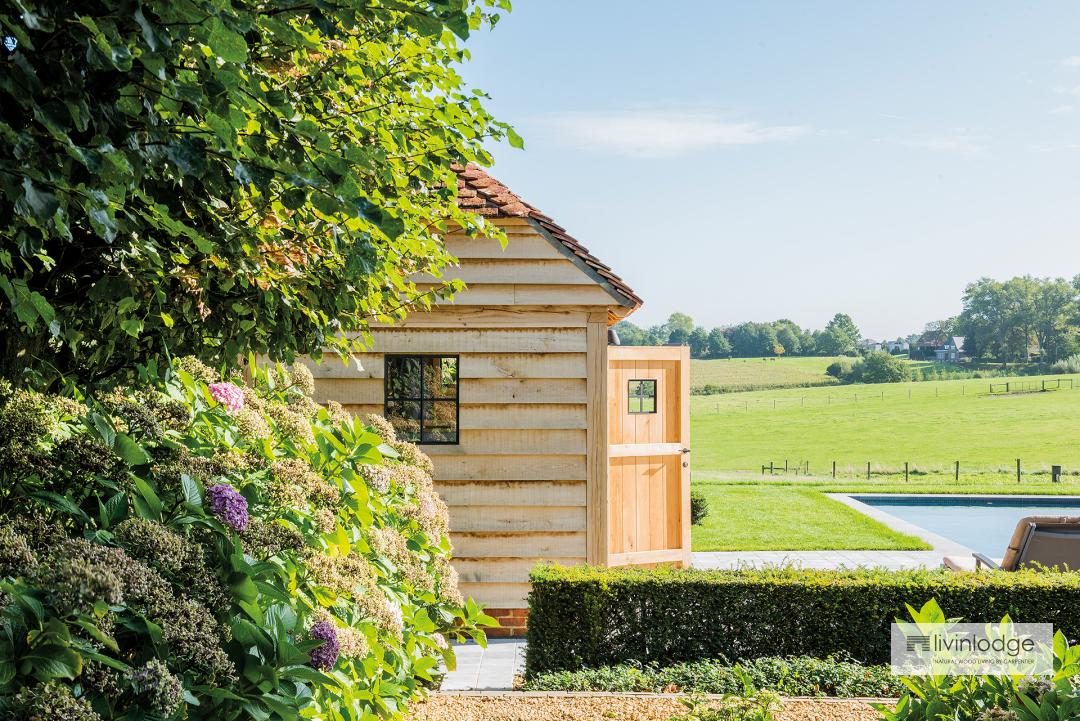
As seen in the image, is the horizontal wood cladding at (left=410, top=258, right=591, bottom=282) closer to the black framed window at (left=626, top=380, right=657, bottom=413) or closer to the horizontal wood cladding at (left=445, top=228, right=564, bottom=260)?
the horizontal wood cladding at (left=445, top=228, right=564, bottom=260)

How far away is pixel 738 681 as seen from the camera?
5.01m

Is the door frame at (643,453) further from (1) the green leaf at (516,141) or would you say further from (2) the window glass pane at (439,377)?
(1) the green leaf at (516,141)

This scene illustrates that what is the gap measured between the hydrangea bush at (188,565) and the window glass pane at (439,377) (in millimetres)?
4481

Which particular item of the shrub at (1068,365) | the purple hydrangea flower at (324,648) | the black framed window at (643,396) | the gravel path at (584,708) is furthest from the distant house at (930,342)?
the purple hydrangea flower at (324,648)

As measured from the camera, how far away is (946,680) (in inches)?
104

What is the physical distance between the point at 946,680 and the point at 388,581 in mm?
2050

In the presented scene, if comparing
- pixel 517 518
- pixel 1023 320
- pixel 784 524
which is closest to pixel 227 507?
pixel 517 518

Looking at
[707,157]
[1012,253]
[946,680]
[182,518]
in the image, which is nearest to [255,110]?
[182,518]

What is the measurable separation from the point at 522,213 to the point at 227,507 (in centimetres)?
560

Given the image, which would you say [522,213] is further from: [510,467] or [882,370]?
[882,370]

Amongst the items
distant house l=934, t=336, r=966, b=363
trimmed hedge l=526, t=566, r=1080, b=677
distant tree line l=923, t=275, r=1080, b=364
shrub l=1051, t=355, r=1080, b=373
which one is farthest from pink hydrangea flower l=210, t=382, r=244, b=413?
distant house l=934, t=336, r=966, b=363

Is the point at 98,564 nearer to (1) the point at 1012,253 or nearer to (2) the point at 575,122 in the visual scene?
(2) the point at 575,122

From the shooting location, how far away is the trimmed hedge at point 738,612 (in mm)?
5848

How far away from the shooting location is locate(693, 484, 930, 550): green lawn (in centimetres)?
1456
